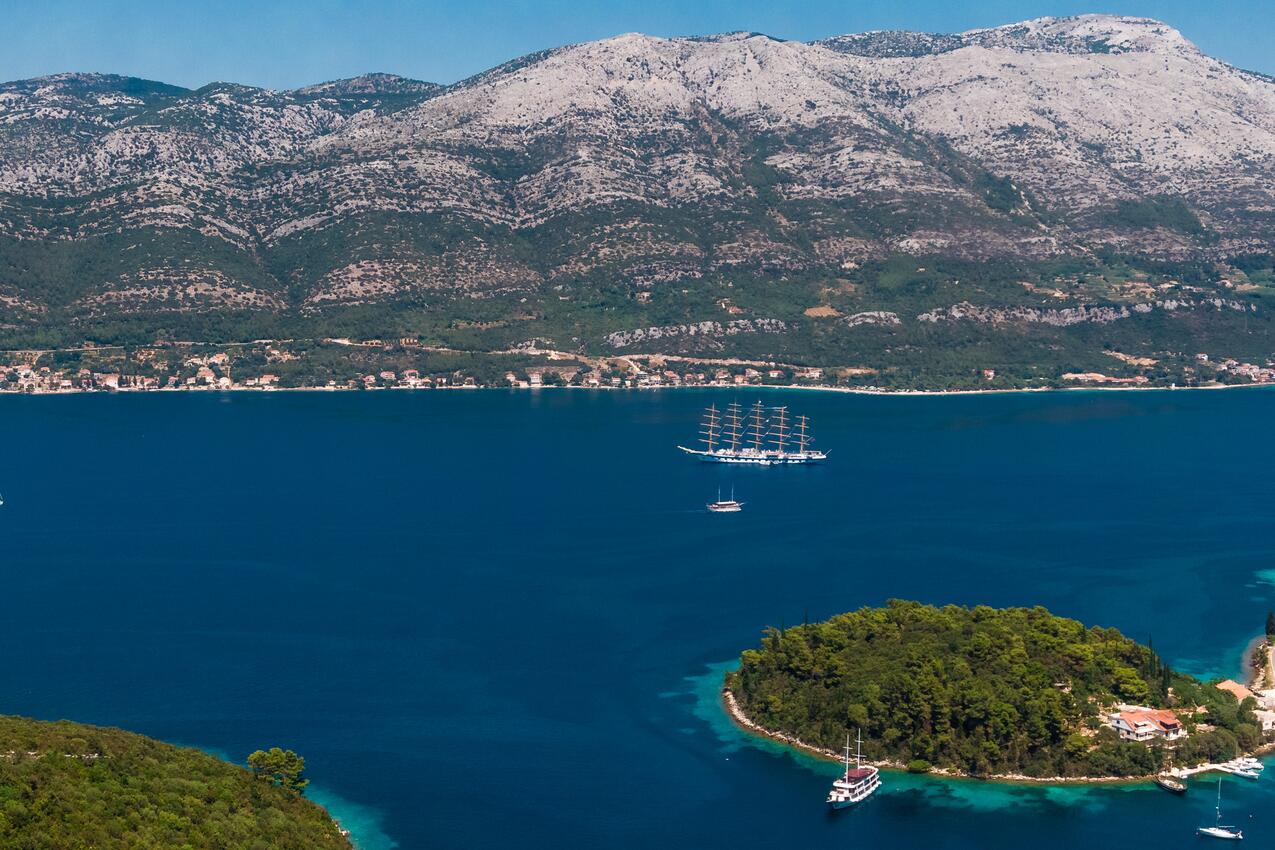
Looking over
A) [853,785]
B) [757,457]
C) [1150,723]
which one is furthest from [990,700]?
[757,457]

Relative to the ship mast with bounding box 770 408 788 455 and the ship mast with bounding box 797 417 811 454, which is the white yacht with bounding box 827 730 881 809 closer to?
the ship mast with bounding box 797 417 811 454

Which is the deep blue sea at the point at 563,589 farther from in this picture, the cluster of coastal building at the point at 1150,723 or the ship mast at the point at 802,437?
the ship mast at the point at 802,437

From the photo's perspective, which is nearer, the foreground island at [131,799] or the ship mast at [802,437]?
the foreground island at [131,799]

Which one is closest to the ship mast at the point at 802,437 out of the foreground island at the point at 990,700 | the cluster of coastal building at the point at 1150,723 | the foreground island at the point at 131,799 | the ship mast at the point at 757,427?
the ship mast at the point at 757,427

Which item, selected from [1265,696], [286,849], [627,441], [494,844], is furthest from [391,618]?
[627,441]

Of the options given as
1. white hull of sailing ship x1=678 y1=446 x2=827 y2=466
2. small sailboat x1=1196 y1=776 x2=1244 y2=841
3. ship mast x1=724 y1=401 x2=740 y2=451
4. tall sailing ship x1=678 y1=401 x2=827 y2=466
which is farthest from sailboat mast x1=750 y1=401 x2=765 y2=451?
small sailboat x1=1196 y1=776 x2=1244 y2=841

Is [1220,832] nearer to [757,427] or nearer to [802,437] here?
[802,437]
